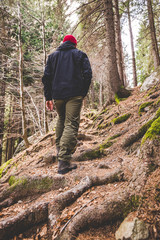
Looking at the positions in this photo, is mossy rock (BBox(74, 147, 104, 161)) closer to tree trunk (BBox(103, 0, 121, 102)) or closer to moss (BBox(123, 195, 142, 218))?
moss (BBox(123, 195, 142, 218))

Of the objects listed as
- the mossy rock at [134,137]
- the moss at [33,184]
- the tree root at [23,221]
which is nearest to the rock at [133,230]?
the tree root at [23,221]

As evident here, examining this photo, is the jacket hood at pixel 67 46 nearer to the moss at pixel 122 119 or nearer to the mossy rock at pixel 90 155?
the mossy rock at pixel 90 155

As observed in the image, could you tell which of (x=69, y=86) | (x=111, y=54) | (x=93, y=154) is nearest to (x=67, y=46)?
(x=69, y=86)

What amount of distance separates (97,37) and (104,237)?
28.7 feet

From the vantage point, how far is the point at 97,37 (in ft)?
25.7

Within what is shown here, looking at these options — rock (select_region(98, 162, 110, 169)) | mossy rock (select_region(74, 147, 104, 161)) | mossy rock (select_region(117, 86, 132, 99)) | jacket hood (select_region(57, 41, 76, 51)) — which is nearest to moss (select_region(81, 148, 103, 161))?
mossy rock (select_region(74, 147, 104, 161))

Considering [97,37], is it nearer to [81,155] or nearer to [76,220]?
[81,155]

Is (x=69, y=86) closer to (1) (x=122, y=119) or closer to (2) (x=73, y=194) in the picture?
(2) (x=73, y=194)

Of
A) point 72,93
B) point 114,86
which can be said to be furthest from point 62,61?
point 114,86

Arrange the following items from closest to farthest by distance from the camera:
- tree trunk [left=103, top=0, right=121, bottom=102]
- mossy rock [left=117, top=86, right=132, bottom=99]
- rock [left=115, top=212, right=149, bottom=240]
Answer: rock [left=115, top=212, right=149, bottom=240] < tree trunk [left=103, top=0, right=121, bottom=102] < mossy rock [left=117, top=86, right=132, bottom=99]

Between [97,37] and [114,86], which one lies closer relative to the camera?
→ [114,86]

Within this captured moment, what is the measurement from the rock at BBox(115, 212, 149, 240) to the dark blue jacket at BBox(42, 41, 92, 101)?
6.99ft

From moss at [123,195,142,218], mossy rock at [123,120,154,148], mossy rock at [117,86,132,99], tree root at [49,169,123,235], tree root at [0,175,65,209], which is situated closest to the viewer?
moss at [123,195,142,218]

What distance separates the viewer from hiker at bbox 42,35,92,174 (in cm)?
275
